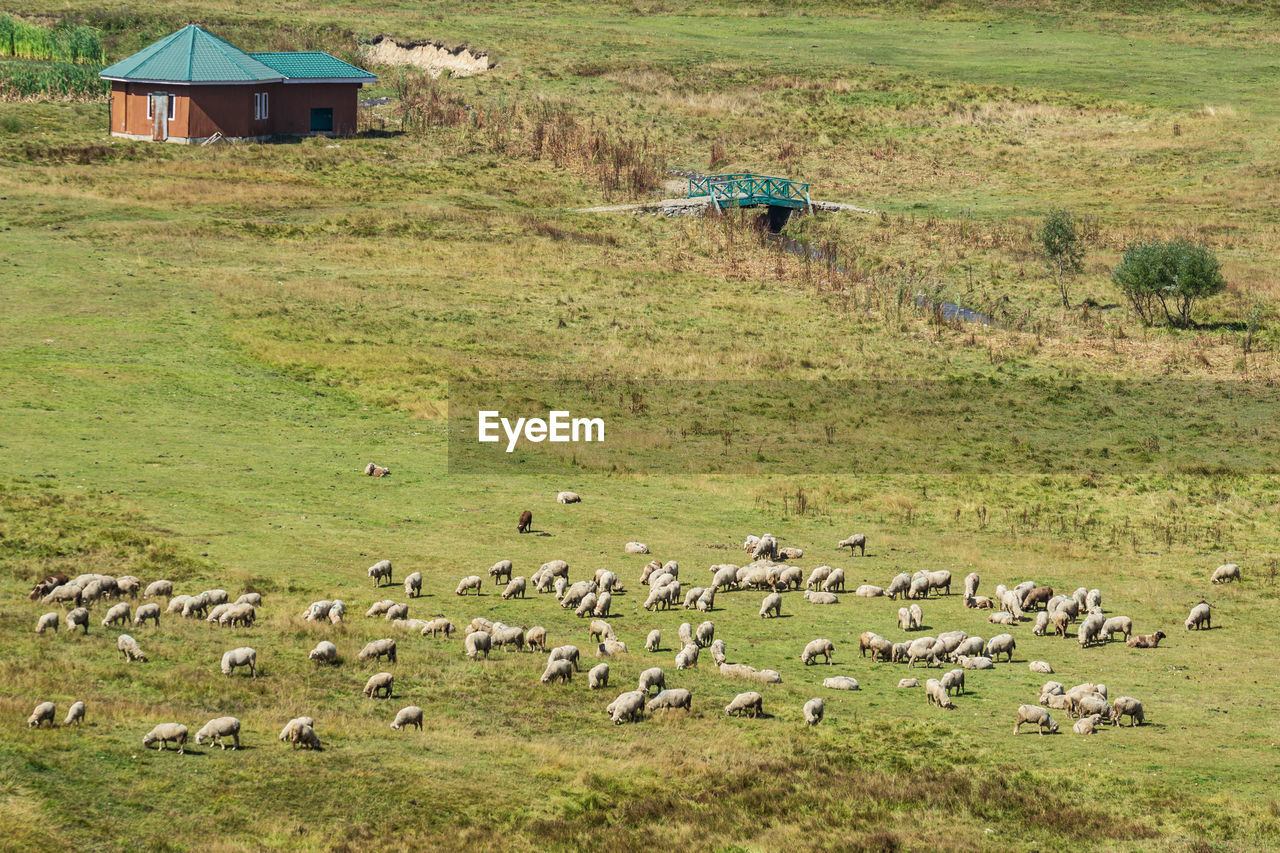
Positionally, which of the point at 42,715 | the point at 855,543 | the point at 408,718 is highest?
the point at 42,715

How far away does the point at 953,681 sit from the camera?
33469mm

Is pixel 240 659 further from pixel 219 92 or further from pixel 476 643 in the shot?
pixel 219 92

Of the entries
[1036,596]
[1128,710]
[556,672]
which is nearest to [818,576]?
[1036,596]

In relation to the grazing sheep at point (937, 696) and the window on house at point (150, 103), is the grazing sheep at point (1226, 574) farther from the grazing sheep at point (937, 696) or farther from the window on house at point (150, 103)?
the window on house at point (150, 103)

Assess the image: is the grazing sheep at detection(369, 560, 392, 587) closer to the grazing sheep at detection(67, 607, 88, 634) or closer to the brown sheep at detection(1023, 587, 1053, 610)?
the grazing sheep at detection(67, 607, 88, 634)

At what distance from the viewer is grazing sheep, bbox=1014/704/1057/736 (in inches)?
1224

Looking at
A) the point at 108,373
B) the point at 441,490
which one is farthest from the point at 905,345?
the point at 108,373

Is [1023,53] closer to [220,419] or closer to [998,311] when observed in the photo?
[998,311]

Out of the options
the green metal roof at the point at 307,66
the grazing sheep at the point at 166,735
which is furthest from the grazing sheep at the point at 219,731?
the green metal roof at the point at 307,66

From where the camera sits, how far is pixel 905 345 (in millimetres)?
73125

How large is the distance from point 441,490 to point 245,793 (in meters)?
24.0

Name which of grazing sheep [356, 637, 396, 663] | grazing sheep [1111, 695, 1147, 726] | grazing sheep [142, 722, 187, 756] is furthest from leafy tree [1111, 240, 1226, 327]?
grazing sheep [142, 722, 187, 756]

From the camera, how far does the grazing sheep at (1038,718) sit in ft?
102

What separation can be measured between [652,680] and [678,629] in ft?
15.0
